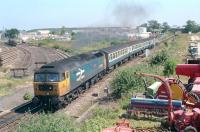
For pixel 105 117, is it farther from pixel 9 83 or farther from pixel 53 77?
pixel 9 83

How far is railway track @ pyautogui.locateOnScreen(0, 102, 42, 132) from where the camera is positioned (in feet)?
70.7

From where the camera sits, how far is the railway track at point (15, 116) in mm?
21562

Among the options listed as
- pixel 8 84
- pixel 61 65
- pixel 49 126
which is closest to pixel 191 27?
pixel 8 84

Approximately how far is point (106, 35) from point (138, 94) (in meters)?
104

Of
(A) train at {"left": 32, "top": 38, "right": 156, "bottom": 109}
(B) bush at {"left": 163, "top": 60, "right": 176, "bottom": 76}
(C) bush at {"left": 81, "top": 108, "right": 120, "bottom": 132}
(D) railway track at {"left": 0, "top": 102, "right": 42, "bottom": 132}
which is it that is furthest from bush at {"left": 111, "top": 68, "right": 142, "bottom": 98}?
(B) bush at {"left": 163, "top": 60, "right": 176, "bottom": 76}

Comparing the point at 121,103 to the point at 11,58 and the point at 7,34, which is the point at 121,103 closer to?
the point at 11,58

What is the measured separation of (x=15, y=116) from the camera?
24.0 meters

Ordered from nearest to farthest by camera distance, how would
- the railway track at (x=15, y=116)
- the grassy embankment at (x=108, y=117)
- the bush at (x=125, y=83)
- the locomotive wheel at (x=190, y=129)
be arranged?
the grassy embankment at (x=108, y=117), the locomotive wheel at (x=190, y=129), the railway track at (x=15, y=116), the bush at (x=125, y=83)

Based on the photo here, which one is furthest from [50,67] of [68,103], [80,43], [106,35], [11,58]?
[106,35]

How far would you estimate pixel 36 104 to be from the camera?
26.6m

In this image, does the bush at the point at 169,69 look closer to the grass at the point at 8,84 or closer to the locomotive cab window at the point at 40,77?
the locomotive cab window at the point at 40,77

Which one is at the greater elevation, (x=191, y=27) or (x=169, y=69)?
(x=191, y=27)

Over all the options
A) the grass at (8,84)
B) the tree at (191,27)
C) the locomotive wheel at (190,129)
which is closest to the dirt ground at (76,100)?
the grass at (8,84)

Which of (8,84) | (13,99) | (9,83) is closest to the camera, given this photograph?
(13,99)
